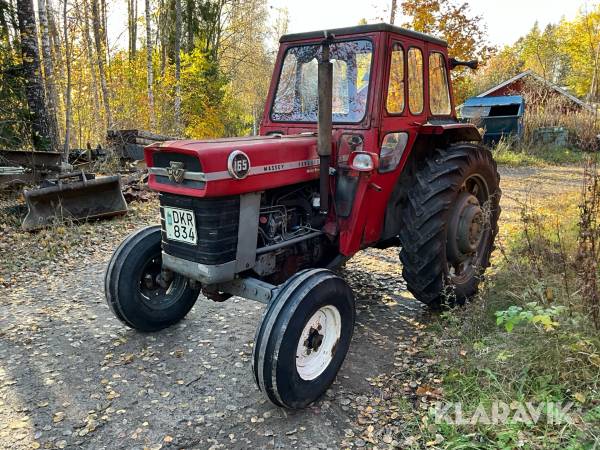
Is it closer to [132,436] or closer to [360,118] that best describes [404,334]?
[360,118]

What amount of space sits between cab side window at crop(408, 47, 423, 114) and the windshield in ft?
1.52

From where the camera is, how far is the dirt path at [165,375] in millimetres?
2459

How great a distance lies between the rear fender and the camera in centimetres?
363

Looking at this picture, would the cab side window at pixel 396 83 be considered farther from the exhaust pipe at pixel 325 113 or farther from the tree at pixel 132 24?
the tree at pixel 132 24

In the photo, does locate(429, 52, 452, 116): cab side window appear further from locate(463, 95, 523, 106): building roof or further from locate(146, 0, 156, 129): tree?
locate(463, 95, 523, 106): building roof

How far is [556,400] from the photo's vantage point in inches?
92.8

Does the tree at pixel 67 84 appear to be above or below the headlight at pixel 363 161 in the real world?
above

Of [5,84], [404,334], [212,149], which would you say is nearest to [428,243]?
[404,334]

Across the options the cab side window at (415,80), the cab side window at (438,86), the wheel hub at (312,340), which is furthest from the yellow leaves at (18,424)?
the cab side window at (438,86)

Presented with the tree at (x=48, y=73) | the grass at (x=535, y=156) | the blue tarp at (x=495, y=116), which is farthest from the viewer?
the blue tarp at (x=495, y=116)

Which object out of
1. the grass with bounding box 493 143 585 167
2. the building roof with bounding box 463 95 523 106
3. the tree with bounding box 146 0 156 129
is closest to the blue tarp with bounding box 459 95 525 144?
the building roof with bounding box 463 95 523 106

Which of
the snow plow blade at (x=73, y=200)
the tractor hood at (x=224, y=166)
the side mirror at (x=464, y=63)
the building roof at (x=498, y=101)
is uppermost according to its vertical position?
the building roof at (x=498, y=101)

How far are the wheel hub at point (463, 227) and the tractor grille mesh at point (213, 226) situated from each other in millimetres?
1898

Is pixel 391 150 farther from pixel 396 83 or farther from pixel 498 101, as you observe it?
pixel 498 101
